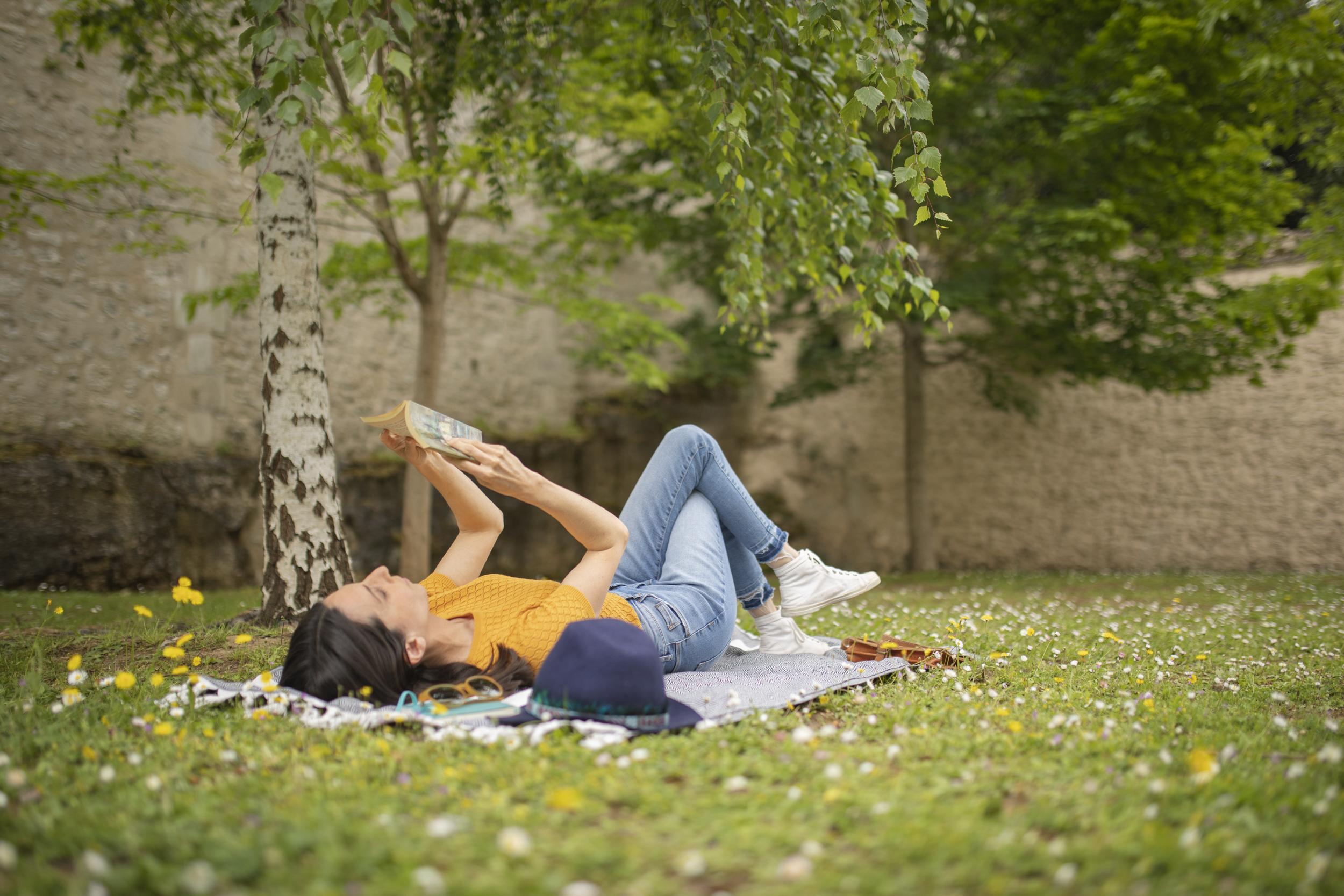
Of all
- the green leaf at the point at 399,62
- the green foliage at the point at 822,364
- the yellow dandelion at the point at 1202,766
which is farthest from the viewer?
the green foliage at the point at 822,364

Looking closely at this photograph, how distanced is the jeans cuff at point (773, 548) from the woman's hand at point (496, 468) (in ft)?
3.36

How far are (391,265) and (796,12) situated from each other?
5.00 metres

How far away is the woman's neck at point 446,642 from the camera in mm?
2332

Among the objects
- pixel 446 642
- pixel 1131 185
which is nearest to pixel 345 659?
pixel 446 642

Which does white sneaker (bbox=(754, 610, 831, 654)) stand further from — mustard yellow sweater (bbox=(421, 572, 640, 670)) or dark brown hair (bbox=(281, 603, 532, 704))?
dark brown hair (bbox=(281, 603, 532, 704))

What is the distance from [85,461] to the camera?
6.61m

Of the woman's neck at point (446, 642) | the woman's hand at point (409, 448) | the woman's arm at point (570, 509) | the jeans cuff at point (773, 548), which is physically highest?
the woman's hand at point (409, 448)

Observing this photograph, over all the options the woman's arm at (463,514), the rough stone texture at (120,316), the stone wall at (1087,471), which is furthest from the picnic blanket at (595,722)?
the stone wall at (1087,471)

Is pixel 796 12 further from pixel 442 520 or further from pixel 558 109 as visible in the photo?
pixel 442 520

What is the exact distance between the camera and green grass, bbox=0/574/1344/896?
1268 mm

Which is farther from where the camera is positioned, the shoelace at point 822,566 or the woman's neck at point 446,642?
the shoelace at point 822,566

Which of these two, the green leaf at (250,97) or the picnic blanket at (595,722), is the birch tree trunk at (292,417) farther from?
the green leaf at (250,97)

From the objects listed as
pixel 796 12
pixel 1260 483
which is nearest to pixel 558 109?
pixel 796 12

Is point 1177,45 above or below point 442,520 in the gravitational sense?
above
